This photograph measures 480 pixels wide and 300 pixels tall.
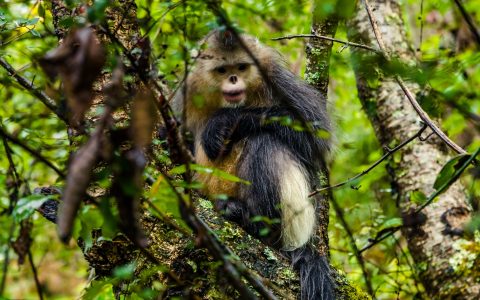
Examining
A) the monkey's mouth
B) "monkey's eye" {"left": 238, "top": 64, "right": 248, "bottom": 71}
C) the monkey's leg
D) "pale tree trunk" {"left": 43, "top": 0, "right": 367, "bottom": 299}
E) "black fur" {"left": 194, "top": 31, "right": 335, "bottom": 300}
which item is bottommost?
"pale tree trunk" {"left": 43, "top": 0, "right": 367, "bottom": 299}

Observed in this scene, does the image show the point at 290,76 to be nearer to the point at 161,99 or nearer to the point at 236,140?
the point at 236,140

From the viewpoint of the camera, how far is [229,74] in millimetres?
5043

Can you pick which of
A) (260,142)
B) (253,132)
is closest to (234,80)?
(253,132)

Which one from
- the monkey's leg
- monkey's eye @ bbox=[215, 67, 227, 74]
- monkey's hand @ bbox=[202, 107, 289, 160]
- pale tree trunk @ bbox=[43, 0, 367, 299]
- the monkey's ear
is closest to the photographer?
pale tree trunk @ bbox=[43, 0, 367, 299]

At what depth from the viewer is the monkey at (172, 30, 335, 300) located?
424 cm

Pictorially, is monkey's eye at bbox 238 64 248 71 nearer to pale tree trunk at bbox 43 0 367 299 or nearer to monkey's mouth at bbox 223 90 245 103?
monkey's mouth at bbox 223 90 245 103

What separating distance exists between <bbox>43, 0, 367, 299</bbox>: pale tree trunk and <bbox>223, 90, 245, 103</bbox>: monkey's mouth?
144cm

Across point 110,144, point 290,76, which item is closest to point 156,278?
point 110,144

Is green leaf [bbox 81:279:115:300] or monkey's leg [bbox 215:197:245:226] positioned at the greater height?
monkey's leg [bbox 215:197:245:226]

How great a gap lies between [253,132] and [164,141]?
1.52m

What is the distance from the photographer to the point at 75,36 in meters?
1.38

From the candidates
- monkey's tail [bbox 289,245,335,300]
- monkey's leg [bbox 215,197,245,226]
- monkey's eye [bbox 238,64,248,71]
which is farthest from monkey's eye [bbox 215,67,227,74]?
monkey's tail [bbox 289,245,335,300]

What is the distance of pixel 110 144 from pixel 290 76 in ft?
12.2

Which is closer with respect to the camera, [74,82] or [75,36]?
[74,82]
